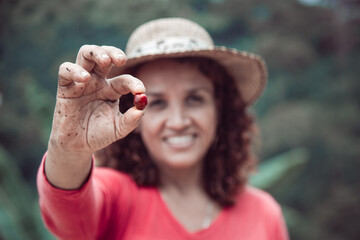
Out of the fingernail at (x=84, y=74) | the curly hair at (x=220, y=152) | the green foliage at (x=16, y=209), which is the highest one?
the fingernail at (x=84, y=74)

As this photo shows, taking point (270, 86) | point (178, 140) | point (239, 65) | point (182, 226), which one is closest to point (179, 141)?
point (178, 140)

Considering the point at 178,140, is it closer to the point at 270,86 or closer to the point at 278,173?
the point at 278,173

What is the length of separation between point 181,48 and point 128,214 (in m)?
0.47

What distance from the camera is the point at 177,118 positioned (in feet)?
3.20

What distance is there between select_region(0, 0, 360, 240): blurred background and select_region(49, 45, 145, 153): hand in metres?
0.46

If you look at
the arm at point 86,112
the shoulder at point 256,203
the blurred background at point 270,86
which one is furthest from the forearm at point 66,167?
the shoulder at point 256,203

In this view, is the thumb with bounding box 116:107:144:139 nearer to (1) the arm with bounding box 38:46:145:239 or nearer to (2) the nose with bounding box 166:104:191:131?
(1) the arm with bounding box 38:46:145:239

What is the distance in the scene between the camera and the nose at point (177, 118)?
978 millimetres

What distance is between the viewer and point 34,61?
4.90 feet

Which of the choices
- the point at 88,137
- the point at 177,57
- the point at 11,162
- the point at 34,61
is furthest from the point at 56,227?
the point at 11,162

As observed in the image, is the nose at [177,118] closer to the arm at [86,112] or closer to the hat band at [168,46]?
the hat band at [168,46]

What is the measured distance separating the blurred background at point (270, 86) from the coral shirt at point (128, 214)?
0.53 metres

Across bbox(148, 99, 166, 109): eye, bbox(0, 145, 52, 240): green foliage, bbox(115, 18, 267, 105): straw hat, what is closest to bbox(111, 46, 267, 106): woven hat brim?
bbox(115, 18, 267, 105): straw hat

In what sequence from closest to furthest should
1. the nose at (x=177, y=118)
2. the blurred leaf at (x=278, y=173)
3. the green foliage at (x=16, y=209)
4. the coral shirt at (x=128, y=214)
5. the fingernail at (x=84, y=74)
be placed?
the fingernail at (x=84, y=74) → the coral shirt at (x=128, y=214) → the nose at (x=177, y=118) → the green foliage at (x=16, y=209) → the blurred leaf at (x=278, y=173)
